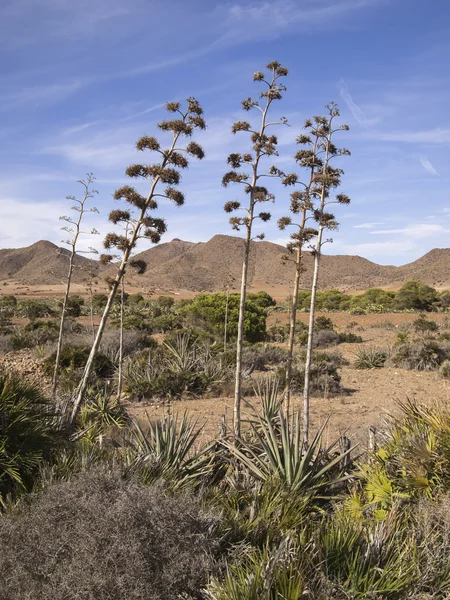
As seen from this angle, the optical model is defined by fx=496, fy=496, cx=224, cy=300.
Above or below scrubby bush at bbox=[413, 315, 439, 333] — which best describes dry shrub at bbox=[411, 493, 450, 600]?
below

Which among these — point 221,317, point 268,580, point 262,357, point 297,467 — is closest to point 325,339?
point 221,317

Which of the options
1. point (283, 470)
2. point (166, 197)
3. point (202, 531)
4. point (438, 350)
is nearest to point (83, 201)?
point (166, 197)

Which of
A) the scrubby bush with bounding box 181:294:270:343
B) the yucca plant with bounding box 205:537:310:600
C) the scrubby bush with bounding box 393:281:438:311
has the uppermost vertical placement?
the scrubby bush with bounding box 393:281:438:311

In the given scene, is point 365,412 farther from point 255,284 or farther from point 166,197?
point 255,284

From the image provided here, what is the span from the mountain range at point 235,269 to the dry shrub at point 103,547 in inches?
2946

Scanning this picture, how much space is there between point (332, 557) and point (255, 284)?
8260 centimetres

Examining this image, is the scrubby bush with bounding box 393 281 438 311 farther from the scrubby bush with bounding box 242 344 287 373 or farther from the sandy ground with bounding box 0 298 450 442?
the scrubby bush with bounding box 242 344 287 373

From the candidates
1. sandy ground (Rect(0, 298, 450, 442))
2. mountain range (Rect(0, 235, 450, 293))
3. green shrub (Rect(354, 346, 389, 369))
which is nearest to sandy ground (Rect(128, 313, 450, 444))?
sandy ground (Rect(0, 298, 450, 442))

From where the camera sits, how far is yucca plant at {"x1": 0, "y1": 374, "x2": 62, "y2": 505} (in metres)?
4.21

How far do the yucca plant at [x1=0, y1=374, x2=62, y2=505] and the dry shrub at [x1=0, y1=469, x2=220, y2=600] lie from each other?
0.80 metres

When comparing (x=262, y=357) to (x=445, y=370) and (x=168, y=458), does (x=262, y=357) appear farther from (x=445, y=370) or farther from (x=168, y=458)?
(x=168, y=458)

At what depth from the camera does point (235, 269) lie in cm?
9256

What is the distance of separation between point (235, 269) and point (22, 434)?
88358 mm

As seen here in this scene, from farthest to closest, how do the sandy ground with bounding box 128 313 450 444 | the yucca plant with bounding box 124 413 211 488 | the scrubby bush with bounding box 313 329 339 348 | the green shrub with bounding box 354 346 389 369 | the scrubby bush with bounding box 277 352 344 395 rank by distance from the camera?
the scrubby bush with bounding box 313 329 339 348
the green shrub with bounding box 354 346 389 369
the scrubby bush with bounding box 277 352 344 395
the sandy ground with bounding box 128 313 450 444
the yucca plant with bounding box 124 413 211 488
